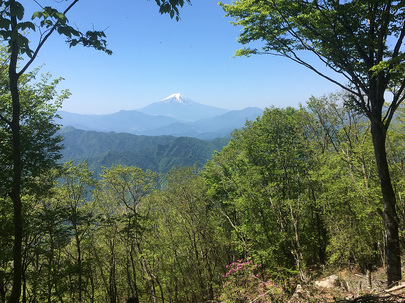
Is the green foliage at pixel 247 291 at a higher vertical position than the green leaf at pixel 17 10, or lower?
lower

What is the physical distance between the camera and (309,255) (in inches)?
902

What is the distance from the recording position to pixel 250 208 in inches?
731

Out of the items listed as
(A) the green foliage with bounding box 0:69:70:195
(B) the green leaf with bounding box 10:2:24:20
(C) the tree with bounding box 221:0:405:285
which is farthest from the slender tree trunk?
(A) the green foliage with bounding box 0:69:70:195

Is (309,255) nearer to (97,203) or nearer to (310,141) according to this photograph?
(310,141)

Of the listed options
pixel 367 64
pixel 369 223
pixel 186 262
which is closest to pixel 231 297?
pixel 367 64

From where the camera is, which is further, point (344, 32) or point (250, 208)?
point (250, 208)

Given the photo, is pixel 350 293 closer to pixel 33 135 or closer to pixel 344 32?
pixel 344 32

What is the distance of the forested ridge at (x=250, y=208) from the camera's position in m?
14.8

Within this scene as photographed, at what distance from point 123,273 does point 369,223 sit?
2281 cm

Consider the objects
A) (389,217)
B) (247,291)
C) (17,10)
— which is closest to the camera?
(17,10)

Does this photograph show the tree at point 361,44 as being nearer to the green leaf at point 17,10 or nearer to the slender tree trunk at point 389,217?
the slender tree trunk at point 389,217

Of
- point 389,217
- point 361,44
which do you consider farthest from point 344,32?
point 389,217

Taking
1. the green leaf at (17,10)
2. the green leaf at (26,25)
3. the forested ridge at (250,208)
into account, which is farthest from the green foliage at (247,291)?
the green leaf at (17,10)

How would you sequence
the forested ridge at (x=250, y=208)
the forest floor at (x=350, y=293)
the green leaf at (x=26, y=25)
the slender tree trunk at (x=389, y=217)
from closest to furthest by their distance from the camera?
the green leaf at (x=26, y=25), the forest floor at (x=350, y=293), the slender tree trunk at (x=389, y=217), the forested ridge at (x=250, y=208)
